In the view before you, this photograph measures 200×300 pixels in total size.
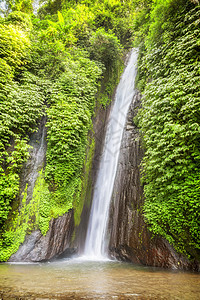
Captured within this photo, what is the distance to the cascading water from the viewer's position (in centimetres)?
826

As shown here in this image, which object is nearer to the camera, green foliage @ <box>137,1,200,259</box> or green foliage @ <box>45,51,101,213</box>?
green foliage @ <box>137,1,200,259</box>

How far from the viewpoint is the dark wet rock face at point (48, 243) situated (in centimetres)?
588

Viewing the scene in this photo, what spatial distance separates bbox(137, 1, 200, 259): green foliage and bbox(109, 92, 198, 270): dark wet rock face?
0.36m

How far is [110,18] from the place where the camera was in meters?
14.5

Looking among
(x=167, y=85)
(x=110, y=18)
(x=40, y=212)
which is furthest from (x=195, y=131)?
(x=110, y=18)

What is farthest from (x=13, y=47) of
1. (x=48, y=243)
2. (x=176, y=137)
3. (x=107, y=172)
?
(x=48, y=243)

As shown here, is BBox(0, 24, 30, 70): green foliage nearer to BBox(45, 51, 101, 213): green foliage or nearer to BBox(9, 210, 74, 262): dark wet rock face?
BBox(45, 51, 101, 213): green foliage

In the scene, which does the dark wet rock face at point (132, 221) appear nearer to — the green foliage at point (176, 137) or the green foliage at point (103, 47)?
the green foliage at point (176, 137)

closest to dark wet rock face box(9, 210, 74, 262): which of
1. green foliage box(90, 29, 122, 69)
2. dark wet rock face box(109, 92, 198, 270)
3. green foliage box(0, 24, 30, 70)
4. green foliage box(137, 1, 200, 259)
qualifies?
dark wet rock face box(109, 92, 198, 270)

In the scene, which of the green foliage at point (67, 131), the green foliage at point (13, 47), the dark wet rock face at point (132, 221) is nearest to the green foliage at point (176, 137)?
the dark wet rock face at point (132, 221)

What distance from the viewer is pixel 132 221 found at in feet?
22.0

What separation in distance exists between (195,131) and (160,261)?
3971 millimetres

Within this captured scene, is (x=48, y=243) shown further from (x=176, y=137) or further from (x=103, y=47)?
(x=103, y=47)

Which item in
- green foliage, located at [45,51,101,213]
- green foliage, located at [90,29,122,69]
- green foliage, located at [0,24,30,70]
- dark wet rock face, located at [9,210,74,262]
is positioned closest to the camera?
dark wet rock face, located at [9,210,74,262]
